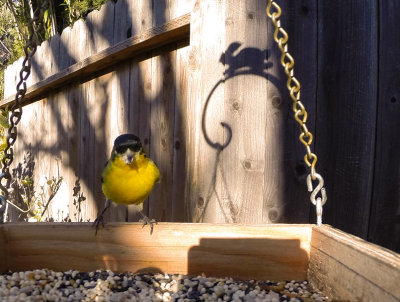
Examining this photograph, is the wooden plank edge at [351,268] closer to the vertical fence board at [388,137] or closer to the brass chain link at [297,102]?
the brass chain link at [297,102]

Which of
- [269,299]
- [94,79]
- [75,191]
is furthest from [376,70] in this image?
[75,191]

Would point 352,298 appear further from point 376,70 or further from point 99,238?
point 376,70

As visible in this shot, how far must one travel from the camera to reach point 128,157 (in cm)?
214

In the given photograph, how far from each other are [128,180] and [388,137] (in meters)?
1.50

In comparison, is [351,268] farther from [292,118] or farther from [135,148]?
[135,148]

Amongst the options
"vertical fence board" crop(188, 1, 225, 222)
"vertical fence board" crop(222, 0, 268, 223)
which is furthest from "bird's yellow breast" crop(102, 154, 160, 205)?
"vertical fence board" crop(222, 0, 268, 223)

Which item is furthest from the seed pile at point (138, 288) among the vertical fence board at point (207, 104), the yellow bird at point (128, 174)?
the vertical fence board at point (207, 104)

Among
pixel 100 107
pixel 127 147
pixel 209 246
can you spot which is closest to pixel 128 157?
pixel 127 147

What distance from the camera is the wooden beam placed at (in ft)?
5.62

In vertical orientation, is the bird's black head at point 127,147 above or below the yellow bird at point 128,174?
above

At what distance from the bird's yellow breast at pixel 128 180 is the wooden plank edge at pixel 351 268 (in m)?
0.97

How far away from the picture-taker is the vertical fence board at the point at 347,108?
230cm

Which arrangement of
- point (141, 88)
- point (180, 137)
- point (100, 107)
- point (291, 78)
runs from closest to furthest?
point (291, 78), point (180, 137), point (141, 88), point (100, 107)

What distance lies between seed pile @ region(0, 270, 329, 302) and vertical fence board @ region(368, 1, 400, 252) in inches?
34.6
